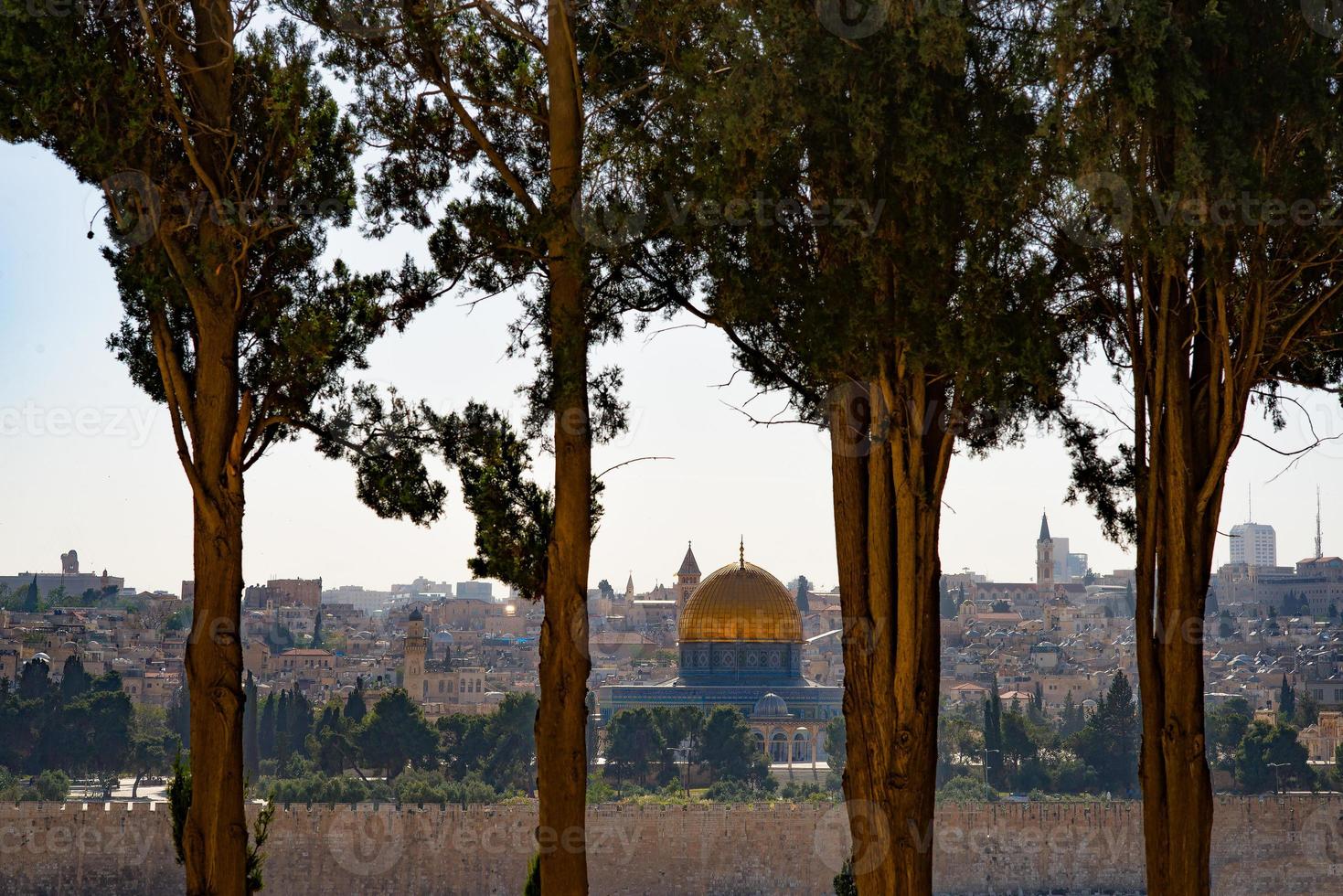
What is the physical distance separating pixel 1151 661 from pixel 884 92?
10.1 feet

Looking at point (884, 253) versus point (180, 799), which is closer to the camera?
point (884, 253)

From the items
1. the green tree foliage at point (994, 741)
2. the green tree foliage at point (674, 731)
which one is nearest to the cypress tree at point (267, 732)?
the green tree foliage at point (674, 731)

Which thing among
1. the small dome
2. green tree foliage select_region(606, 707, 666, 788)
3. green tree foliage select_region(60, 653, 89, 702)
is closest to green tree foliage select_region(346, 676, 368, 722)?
green tree foliage select_region(606, 707, 666, 788)

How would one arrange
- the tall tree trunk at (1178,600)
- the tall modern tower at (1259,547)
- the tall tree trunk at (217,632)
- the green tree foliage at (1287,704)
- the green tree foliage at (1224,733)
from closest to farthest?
the tall tree trunk at (1178,600), the tall tree trunk at (217,632), the green tree foliage at (1224,733), the green tree foliage at (1287,704), the tall modern tower at (1259,547)

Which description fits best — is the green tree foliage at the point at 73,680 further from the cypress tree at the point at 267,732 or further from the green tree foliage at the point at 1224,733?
the green tree foliage at the point at 1224,733

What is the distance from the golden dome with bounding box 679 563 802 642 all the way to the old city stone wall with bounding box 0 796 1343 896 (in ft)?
62.2

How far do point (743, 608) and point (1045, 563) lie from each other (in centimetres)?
7383

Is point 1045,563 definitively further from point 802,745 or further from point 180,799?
point 180,799

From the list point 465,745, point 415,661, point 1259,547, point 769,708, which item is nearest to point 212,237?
point 465,745

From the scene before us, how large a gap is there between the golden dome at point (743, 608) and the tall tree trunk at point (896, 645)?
42543 millimetres

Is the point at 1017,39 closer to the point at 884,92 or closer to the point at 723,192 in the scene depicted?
the point at 884,92

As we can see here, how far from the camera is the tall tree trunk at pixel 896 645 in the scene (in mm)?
7613

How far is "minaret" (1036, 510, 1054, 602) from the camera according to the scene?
116 meters

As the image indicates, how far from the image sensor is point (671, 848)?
97.8 ft
